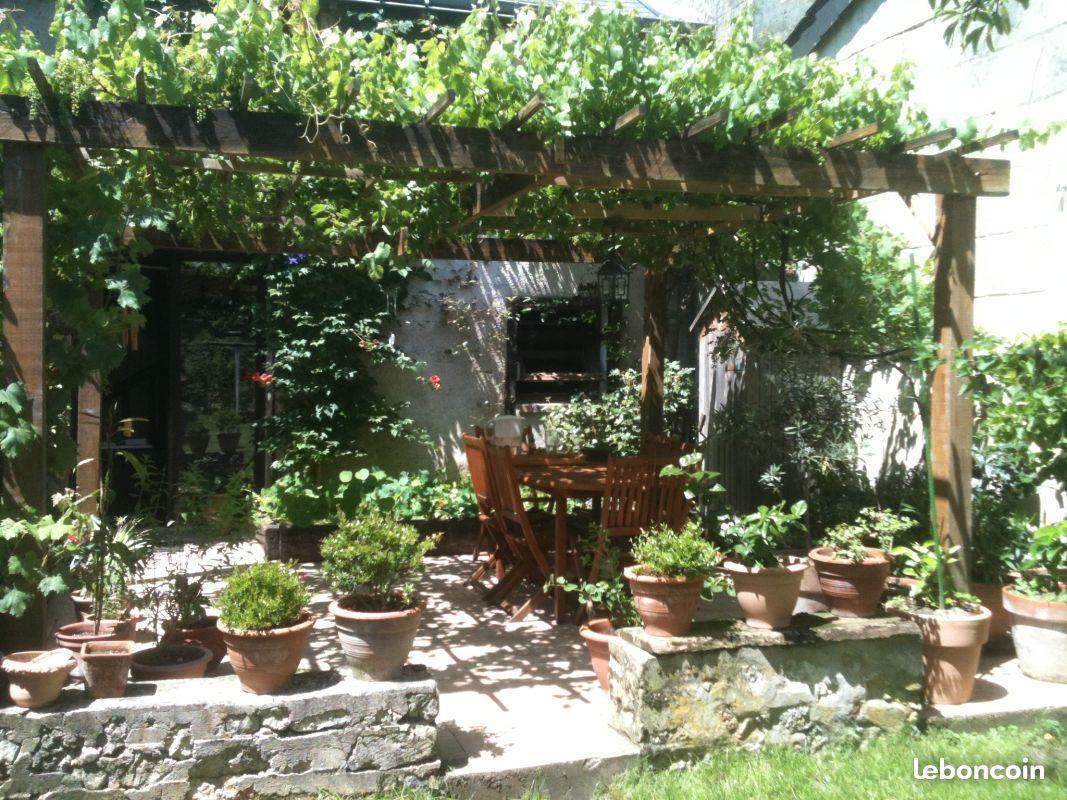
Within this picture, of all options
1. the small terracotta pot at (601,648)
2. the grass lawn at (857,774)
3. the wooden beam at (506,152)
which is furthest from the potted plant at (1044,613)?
the small terracotta pot at (601,648)

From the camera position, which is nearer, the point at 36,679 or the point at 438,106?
the point at 36,679

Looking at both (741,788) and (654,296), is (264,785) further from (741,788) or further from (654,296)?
(654,296)

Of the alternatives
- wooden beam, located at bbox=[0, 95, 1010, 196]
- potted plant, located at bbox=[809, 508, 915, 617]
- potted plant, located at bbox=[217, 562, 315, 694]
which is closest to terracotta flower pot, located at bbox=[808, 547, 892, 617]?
potted plant, located at bbox=[809, 508, 915, 617]

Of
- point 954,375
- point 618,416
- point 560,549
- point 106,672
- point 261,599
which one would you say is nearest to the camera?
point 106,672

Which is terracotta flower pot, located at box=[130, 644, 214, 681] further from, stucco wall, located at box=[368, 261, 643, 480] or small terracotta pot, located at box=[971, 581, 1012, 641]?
stucco wall, located at box=[368, 261, 643, 480]

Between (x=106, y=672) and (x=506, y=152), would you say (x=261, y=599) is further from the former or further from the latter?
(x=506, y=152)

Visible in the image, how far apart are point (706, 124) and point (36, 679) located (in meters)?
2.81

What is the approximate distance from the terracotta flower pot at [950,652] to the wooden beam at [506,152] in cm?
170

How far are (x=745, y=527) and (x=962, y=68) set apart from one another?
345 centimetres

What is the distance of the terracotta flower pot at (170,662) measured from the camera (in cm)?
315

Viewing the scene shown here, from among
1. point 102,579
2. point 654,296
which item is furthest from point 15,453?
point 654,296

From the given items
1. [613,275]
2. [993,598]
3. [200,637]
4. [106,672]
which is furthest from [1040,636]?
[106,672]

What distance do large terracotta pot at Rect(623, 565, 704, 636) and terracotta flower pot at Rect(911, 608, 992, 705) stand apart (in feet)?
3.32

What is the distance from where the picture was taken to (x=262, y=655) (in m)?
2.88
